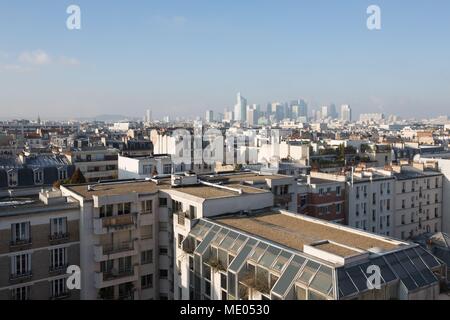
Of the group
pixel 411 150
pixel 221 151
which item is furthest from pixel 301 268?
pixel 411 150

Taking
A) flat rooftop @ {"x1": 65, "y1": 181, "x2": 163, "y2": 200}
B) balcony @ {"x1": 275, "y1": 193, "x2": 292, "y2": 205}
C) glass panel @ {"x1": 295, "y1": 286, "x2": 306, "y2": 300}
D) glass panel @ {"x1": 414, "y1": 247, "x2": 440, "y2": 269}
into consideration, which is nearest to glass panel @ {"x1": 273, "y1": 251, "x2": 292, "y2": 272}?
glass panel @ {"x1": 295, "y1": 286, "x2": 306, "y2": 300}

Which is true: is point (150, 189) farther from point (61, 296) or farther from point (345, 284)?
point (345, 284)

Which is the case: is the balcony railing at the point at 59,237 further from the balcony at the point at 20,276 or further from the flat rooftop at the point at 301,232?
the flat rooftop at the point at 301,232

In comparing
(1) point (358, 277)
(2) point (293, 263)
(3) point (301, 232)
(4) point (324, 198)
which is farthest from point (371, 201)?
(1) point (358, 277)

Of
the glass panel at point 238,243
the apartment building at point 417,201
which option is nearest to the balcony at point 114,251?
the glass panel at point 238,243

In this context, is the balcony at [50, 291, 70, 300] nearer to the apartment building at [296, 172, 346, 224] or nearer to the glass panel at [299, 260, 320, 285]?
the glass panel at [299, 260, 320, 285]
